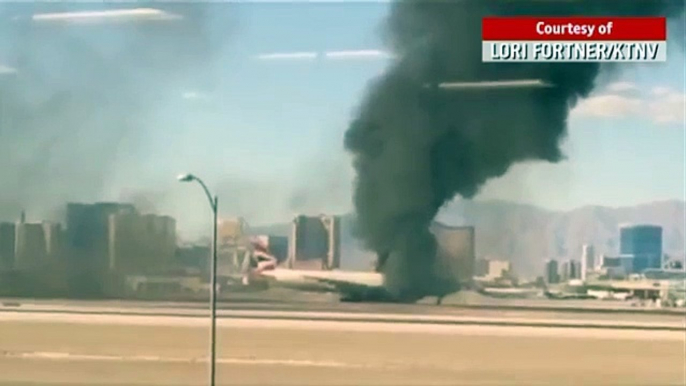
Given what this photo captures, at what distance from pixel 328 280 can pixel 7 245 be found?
1.08 meters

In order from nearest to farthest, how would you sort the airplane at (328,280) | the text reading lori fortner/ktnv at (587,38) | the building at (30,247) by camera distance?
the text reading lori fortner/ktnv at (587,38) → the airplane at (328,280) → the building at (30,247)

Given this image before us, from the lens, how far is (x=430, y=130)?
304 centimetres

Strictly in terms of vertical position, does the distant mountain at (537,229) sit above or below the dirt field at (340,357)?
above

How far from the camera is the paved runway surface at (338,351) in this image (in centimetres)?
→ 302

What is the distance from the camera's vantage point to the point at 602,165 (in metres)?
3.01

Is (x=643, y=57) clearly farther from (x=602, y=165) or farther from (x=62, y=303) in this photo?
(x=62, y=303)

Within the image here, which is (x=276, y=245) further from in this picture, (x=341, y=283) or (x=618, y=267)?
(x=618, y=267)

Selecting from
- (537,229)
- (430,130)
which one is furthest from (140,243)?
(537,229)

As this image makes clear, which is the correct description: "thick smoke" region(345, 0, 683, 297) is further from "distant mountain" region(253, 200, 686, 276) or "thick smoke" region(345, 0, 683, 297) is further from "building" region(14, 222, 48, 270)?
"building" region(14, 222, 48, 270)

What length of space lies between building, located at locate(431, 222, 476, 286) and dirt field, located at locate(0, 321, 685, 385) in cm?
19

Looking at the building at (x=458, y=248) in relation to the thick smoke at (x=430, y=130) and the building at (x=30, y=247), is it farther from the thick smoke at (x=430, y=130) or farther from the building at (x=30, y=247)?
the building at (x=30, y=247)

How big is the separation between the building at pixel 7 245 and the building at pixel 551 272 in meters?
1.74

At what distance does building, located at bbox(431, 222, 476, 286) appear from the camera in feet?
9.89

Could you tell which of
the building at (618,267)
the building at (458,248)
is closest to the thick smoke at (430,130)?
the building at (458,248)
